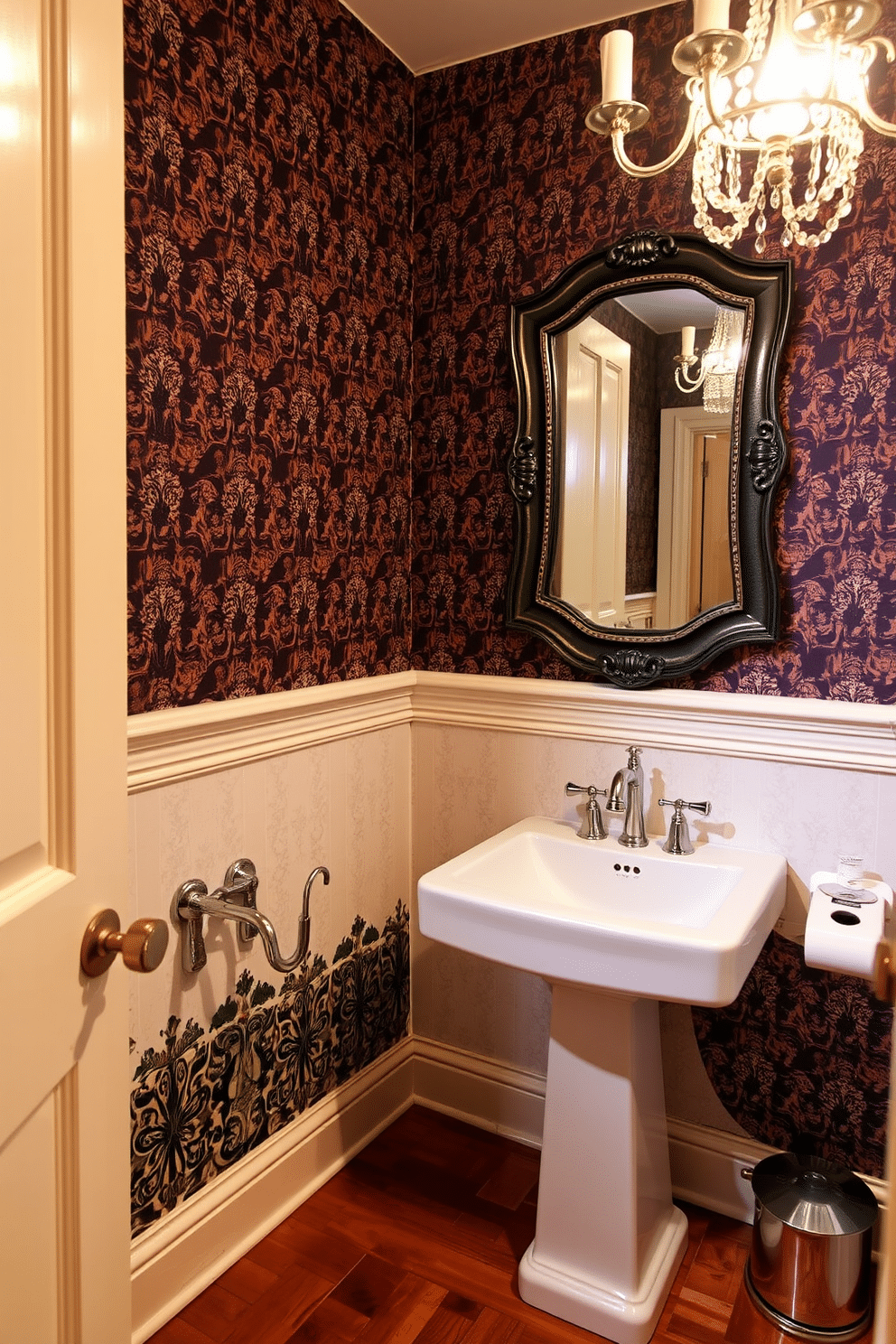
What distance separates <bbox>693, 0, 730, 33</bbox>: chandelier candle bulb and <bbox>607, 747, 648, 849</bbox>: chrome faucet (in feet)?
4.19

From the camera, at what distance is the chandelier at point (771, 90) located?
1.04 metres

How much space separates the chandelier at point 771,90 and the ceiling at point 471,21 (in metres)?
0.82

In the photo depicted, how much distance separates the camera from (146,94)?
4.84 ft

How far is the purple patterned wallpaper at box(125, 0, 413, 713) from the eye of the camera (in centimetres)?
152

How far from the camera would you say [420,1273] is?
1.77 metres

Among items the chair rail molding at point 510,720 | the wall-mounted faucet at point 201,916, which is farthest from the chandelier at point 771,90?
the wall-mounted faucet at point 201,916

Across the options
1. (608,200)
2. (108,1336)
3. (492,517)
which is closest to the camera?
(108,1336)

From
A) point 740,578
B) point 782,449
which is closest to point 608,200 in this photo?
point 782,449

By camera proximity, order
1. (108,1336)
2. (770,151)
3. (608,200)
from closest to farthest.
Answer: (108,1336) → (770,151) → (608,200)

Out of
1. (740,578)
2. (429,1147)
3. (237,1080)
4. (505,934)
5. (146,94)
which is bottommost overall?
(429,1147)

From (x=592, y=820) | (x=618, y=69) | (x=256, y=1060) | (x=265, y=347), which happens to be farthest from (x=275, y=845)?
(x=618, y=69)

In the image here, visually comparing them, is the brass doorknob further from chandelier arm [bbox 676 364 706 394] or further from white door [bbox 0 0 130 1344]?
chandelier arm [bbox 676 364 706 394]

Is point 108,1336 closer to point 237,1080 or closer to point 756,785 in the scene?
point 237,1080

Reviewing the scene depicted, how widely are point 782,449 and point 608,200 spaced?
68 cm
